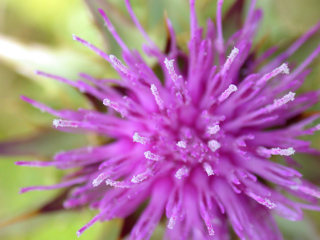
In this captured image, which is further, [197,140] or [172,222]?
[197,140]

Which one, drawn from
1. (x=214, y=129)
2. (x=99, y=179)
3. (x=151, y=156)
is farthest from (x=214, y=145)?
(x=99, y=179)

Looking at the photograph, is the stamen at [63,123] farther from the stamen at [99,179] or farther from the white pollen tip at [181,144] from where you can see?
the white pollen tip at [181,144]

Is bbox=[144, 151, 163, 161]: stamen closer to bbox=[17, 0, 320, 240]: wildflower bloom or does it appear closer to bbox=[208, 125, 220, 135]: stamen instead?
bbox=[17, 0, 320, 240]: wildflower bloom

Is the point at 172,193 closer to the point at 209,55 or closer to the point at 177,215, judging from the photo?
the point at 177,215

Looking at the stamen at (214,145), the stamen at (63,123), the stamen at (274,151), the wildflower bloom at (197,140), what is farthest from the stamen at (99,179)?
the stamen at (274,151)

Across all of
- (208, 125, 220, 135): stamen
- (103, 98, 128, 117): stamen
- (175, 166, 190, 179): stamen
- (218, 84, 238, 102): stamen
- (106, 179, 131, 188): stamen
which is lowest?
(175, 166, 190, 179): stamen

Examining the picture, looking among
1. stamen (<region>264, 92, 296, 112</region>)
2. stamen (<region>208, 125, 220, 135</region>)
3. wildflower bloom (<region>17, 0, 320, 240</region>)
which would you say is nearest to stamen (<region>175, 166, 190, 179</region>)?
wildflower bloom (<region>17, 0, 320, 240</region>)

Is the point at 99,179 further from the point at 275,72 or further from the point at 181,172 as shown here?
the point at 275,72

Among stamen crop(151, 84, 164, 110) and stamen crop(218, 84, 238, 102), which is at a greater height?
stamen crop(151, 84, 164, 110)
